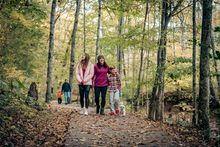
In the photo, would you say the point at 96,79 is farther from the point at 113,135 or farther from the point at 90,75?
the point at 113,135

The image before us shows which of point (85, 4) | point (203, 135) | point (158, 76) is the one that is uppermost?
point (85, 4)

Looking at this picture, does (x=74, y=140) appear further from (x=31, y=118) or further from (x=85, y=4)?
(x=85, y=4)

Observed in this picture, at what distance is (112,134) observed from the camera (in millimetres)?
9188

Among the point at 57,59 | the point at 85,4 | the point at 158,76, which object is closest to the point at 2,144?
the point at 158,76

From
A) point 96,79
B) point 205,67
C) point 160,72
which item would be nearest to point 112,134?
point 205,67

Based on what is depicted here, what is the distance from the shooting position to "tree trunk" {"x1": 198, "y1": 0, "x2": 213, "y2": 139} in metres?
10.1

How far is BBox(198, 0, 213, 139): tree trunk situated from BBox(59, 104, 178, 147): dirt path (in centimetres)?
166

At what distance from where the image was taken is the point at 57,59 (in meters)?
45.4

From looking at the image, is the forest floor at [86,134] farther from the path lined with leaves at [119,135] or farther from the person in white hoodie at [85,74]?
the person in white hoodie at [85,74]

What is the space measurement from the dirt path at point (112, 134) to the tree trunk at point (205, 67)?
1.66 meters

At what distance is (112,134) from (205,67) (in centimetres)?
332

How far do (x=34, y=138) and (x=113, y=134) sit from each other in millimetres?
1908

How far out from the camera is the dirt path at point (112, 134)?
8.02 m

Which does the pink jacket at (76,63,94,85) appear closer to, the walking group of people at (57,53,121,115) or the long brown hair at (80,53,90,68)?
the walking group of people at (57,53,121,115)
